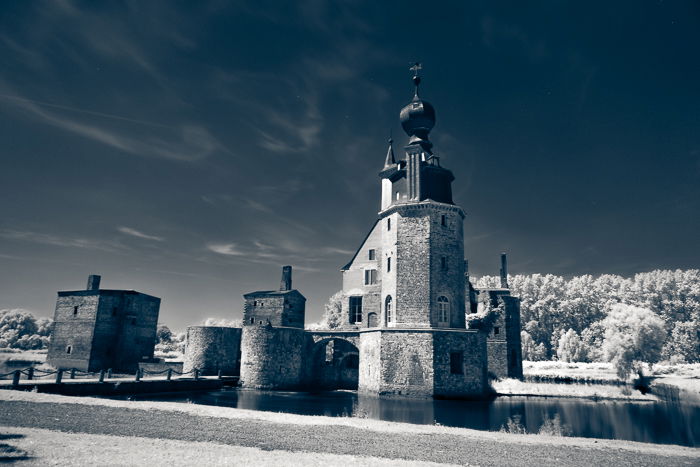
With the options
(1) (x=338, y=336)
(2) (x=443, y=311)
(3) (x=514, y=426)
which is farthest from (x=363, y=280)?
(3) (x=514, y=426)

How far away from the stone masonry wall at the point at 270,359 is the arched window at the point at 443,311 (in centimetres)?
1118

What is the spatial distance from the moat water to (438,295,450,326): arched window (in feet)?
18.1

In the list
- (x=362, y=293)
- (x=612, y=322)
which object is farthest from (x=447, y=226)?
(x=612, y=322)

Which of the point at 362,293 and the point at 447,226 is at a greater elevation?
the point at 447,226

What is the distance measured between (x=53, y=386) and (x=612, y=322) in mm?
43804

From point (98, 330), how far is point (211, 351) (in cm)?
1109

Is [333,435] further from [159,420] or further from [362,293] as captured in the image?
[362,293]

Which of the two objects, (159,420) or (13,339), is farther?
(13,339)

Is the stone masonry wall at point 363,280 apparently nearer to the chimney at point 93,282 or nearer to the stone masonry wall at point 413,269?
the stone masonry wall at point 413,269

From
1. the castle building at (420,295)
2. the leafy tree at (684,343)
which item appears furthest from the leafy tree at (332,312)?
the leafy tree at (684,343)

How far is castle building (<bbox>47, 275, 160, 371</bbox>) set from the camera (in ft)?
127

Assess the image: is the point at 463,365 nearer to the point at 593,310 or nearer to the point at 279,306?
the point at 279,306

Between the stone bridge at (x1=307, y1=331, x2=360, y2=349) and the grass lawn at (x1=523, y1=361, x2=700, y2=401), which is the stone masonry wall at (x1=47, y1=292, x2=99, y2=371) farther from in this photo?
the grass lawn at (x1=523, y1=361, x2=700, y2=401)

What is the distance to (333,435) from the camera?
1298 centimetres
